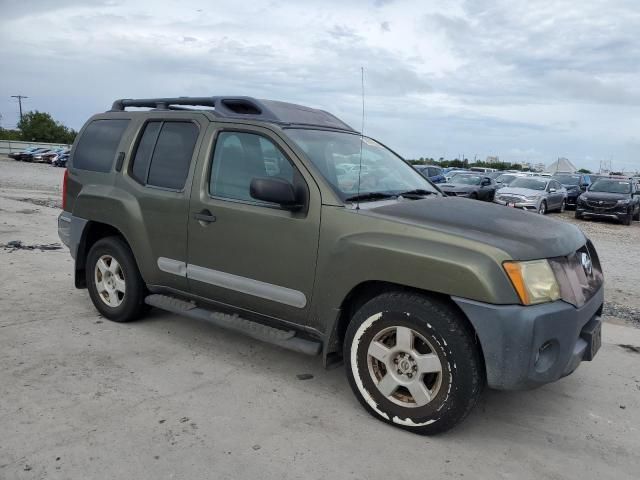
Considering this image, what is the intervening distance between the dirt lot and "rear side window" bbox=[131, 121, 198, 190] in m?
1.37

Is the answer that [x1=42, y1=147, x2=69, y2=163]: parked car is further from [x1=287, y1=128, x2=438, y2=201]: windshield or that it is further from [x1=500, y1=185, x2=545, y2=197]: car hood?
[x1=287, y1=128, x2=438, y2=201]: windshield

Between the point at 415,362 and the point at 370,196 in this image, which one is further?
the point at 370,196

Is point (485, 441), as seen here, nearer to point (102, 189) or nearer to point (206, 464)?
point (206, 464)

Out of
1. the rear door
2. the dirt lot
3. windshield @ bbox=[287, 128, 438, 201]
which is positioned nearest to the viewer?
the dirt lot

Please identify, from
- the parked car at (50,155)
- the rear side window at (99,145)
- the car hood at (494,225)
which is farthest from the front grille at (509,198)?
the parked car at (50,155)

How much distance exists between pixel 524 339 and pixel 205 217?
7.80 feet

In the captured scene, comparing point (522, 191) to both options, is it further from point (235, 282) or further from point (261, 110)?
point (235, 282)

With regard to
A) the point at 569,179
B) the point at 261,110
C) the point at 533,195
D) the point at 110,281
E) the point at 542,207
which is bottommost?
the point at 542,207

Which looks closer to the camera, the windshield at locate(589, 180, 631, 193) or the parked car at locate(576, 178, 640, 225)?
the parked car at locate(576, 178, 640, 225)

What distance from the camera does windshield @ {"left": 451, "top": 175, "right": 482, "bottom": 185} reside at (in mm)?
20656

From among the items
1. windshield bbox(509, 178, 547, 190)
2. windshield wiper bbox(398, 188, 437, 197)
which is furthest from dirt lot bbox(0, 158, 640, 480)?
windshield bbox(509, 178, 547, 190)

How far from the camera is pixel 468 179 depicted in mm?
20984

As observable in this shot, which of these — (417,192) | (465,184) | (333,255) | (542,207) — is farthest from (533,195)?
(333,255)

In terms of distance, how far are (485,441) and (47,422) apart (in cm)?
258
